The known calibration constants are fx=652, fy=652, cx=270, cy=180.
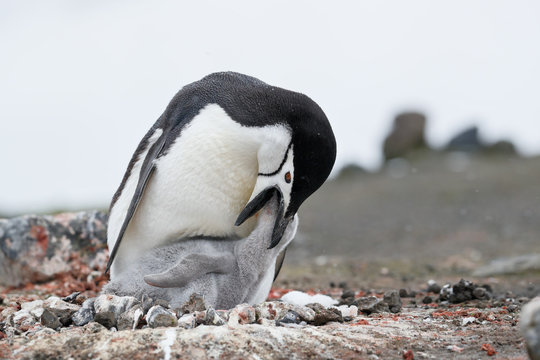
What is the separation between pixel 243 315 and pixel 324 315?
22.4 inches

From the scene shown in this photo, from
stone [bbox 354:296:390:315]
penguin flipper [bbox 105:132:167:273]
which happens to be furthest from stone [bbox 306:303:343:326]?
penguin flipper [bbox 105:132:167:273]

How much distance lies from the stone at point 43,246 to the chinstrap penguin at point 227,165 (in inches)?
82.6

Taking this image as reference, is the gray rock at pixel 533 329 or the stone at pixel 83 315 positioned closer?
the gray rock at pixel 533 329

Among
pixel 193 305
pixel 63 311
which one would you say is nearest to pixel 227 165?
pixel 193 305

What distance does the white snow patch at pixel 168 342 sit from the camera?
312 cm

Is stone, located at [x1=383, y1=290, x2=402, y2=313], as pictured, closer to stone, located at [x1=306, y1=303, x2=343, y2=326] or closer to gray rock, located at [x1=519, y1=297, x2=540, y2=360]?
stone, located at [x1=306, y1=303, x2=343, y2=326]

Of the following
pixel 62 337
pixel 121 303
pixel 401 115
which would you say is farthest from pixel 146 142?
pixel 401 115

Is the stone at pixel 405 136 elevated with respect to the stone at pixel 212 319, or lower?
elevated

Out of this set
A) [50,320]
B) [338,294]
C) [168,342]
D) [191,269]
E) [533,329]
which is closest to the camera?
[533,329]

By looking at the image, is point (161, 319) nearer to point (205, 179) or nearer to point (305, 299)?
point (205, 179)

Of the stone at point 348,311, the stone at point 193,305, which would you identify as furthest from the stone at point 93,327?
the stone at point 348,311

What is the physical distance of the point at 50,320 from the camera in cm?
384

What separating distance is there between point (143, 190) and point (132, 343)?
1.58m

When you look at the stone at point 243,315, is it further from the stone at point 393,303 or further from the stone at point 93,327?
the stone at point 393,303
